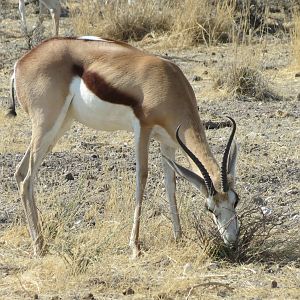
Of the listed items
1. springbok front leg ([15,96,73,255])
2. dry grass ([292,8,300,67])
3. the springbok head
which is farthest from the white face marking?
dry grass ([292,8,300,67])

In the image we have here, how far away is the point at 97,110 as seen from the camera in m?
6.56

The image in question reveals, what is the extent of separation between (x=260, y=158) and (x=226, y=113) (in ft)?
6.22

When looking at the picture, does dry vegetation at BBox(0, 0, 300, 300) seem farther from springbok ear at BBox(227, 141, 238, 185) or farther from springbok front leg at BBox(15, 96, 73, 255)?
springbok ear at BBox(227, 141, 238, 185)

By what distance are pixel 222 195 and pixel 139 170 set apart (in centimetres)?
67

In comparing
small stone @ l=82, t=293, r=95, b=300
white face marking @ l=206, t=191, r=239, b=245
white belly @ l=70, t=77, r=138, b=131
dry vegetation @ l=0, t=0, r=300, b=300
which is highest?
white belly @ l=70, t=77, r=138, b=131

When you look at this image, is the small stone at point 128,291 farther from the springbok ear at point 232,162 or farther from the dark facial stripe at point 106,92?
the dark facial stripe at point 106,92

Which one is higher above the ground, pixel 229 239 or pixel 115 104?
pixel 115 104

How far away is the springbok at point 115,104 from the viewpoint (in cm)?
642

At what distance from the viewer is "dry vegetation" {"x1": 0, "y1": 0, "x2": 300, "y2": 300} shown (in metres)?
6.03

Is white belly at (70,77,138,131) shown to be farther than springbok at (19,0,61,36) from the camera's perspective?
No

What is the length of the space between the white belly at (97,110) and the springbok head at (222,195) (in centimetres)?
44

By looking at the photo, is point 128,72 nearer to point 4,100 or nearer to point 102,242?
point 102,242

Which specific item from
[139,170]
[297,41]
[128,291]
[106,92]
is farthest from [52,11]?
[128,291]

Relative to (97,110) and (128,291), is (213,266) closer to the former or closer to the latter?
(128,291)
